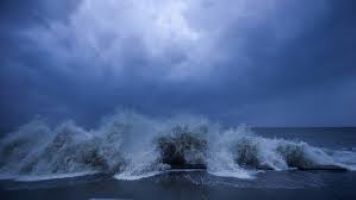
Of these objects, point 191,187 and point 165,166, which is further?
point 165,166

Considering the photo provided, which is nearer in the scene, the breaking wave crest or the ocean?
the ocean

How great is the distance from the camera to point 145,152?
1442cm

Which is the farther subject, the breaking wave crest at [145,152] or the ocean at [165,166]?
the breaking wave crest at [145,152]

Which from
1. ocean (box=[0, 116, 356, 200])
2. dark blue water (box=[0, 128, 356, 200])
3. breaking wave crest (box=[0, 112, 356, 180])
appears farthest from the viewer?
breaking wave crest (box=[0, 112, 356, 180])

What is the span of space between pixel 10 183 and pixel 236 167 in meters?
10.0

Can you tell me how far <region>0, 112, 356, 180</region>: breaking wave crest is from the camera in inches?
525

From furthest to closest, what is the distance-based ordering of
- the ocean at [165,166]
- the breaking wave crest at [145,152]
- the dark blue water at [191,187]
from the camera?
the breaking wave crest at [145,152] → the ocean at [165,166] → the dark blue water at [191,187]

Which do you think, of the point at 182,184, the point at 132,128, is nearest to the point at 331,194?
the point at 182,184

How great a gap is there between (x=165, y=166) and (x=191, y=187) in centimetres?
396

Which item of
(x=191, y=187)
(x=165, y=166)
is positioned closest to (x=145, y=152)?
(x=165, y=166)

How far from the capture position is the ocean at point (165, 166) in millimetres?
9297

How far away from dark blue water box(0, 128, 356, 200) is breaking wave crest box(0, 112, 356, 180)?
1322 mm

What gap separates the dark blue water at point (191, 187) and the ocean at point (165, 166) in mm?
31

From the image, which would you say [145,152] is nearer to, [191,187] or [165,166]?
[165,166]
